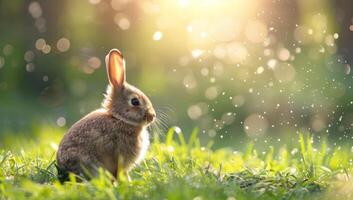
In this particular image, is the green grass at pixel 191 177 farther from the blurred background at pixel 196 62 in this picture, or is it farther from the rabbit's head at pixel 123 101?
the blurred background at pixel 196 62

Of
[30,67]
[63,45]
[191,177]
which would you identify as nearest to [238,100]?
[63,45]

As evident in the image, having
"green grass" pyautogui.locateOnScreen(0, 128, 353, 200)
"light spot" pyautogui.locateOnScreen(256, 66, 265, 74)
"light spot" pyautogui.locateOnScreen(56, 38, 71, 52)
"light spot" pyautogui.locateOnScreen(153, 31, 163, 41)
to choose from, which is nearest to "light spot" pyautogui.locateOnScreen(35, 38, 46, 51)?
"light spot" pyautogui.locateOnScreen(56, 38, 71, 52)

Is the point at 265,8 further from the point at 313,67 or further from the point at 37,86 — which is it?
the point at 37,86

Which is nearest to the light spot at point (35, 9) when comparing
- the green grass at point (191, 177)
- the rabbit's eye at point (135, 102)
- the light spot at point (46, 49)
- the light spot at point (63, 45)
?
the light spot at point (46, 49)

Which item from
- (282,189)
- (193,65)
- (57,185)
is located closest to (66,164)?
(57,185)

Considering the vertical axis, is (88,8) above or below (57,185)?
above

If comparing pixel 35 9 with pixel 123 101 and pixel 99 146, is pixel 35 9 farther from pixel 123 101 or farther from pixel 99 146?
pixel 99 146

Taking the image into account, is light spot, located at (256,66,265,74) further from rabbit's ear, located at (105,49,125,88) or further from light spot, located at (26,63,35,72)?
rabbit's ear, located at (105,49,125,88)
